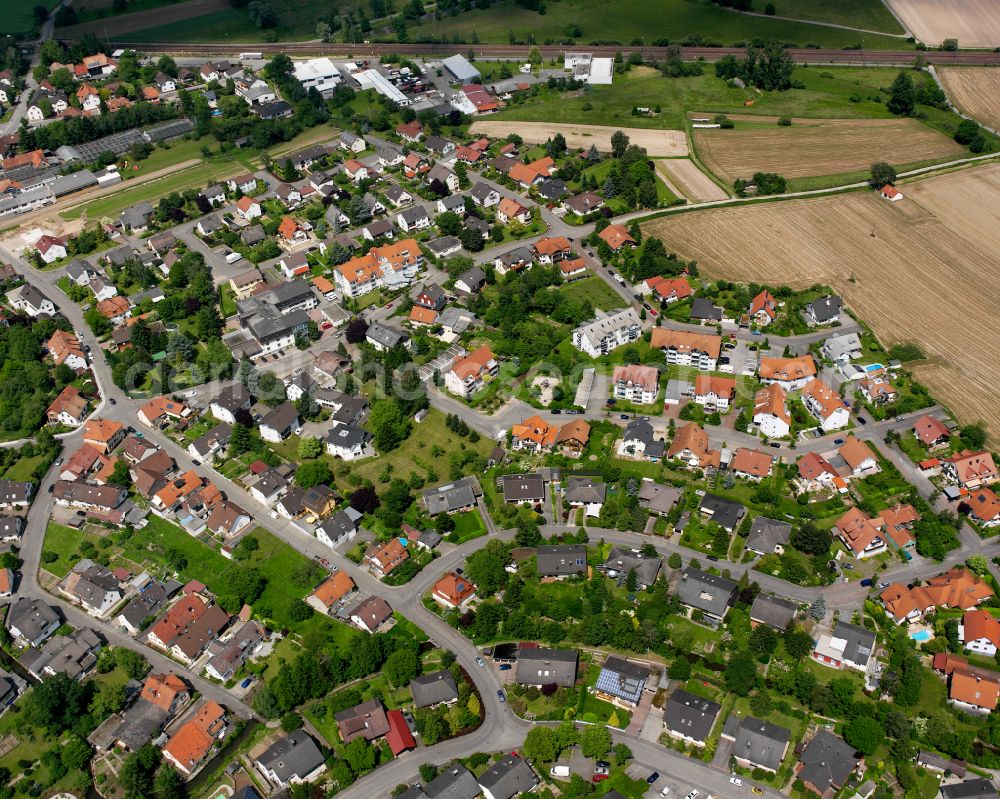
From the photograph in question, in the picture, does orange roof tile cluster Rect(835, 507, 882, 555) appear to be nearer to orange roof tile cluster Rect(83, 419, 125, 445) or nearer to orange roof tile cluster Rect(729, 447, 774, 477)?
orange roof tile cluster Rect(729, 447, 774, 477)

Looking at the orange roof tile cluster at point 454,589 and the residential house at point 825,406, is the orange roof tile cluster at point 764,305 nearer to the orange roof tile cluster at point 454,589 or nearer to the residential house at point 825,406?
the residential house at point 825,406

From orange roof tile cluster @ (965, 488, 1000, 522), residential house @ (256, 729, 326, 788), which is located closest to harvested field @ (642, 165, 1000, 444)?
orange roof tile cluster @ (965, 488, 1000, 522)

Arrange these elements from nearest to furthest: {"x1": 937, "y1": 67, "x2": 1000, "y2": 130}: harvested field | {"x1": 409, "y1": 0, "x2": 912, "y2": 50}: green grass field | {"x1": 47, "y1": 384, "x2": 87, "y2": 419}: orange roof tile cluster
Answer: {"x1": 47, "y1": 384, "x2": 87, "y2": 419}: orange roof tile cluster
{"x1": 937, "y1": 67, "x2": 1000, "y2": 130}: harvested field
{"x1": 409, "y1": 0, "x2": 912, "y2": 50}: green grass field

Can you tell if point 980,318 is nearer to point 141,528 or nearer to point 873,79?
point 873,79

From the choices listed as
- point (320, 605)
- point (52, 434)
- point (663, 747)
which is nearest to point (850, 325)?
point (663, 747)

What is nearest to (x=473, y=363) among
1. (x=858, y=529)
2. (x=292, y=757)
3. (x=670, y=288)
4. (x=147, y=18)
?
(x=670, y=288)

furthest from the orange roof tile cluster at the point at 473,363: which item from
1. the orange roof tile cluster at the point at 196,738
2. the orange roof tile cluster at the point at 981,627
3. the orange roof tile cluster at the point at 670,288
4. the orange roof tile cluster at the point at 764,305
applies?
the orange roof tile cluster at the point at 981,627
